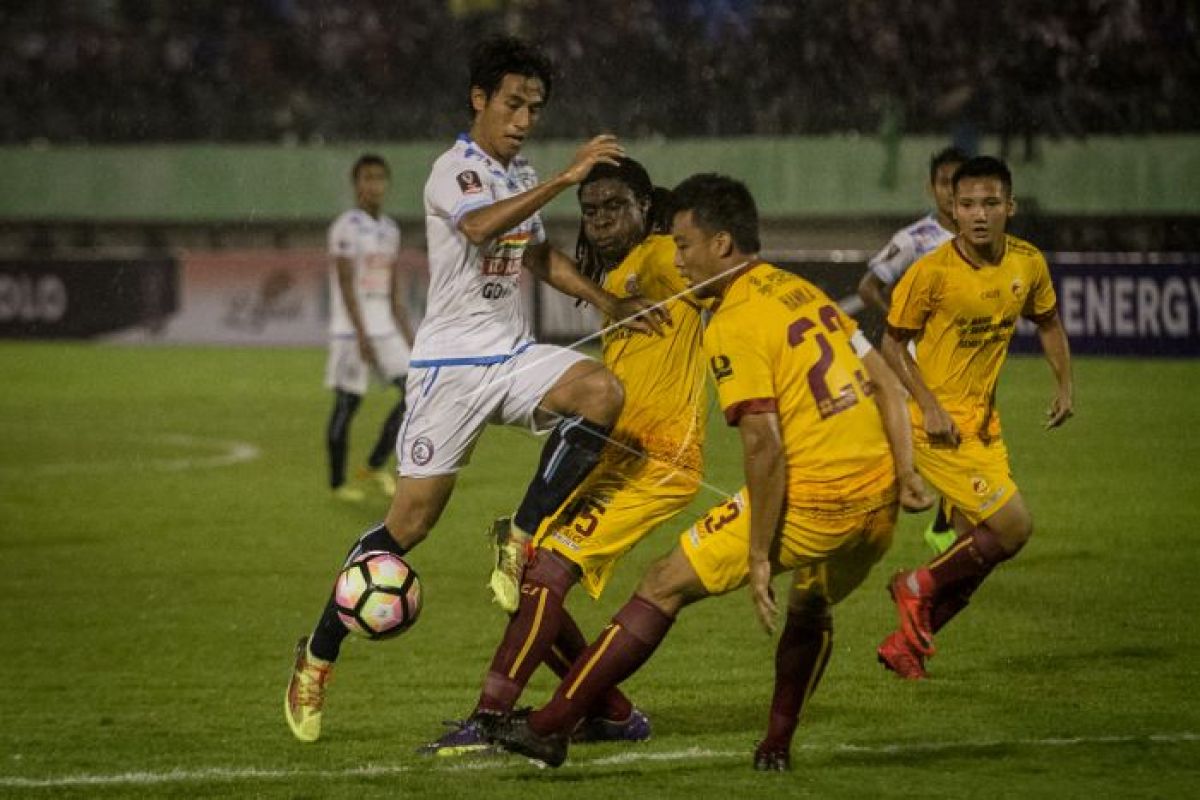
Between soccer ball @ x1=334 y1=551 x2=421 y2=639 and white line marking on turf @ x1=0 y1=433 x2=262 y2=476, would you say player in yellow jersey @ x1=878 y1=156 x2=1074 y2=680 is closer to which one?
soccer ball @ x1=334 y1=551 x2=421 y2=639

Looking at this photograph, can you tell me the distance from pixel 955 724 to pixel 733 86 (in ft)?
65.0

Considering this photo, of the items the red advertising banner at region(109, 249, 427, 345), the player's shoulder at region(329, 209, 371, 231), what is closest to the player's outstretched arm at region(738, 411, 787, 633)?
the player's shoulder at region(329, 209, 371, 231)

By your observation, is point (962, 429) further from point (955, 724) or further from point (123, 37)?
point (123, 37)

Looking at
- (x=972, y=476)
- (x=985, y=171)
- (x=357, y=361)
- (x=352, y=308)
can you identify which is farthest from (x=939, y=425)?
(x=357, y=361)

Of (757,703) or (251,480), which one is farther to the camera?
(251,480)

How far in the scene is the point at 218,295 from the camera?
85.8 ft

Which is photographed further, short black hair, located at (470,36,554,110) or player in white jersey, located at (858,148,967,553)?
player in white jersey, located at (858,148,967,553)

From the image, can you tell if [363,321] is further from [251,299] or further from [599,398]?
[251,299]

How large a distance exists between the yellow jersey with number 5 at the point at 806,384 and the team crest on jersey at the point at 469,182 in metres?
1.20

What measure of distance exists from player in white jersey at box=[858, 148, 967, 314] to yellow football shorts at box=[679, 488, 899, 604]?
158 inches

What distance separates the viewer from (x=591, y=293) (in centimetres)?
701

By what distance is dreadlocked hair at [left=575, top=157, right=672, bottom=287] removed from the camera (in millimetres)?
7109

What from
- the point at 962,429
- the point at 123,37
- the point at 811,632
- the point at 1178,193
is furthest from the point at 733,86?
the point at 811,632

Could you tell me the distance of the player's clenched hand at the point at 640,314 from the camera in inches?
276
